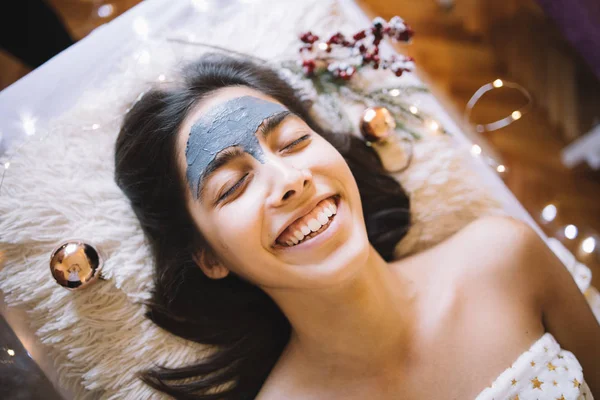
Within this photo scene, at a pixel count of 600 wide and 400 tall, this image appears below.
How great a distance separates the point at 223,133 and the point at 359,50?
53cm

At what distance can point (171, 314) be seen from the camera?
3.40 feet

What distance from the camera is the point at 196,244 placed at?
96cm

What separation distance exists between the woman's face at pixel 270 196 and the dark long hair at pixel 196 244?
0.27ft

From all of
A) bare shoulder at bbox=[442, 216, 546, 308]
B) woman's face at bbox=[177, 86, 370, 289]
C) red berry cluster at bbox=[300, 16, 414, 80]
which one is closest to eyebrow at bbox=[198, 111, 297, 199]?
woman's face at bbox=[177, 86, 370, 289]

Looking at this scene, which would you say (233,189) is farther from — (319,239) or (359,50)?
(359,50)

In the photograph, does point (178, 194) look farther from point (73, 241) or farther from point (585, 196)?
point (585, 196)

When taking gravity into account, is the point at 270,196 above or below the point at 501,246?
above

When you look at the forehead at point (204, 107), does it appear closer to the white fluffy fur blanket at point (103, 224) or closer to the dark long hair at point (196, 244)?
the dark long hair at point (196, 244)

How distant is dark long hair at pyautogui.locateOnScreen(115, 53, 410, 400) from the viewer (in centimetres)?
95

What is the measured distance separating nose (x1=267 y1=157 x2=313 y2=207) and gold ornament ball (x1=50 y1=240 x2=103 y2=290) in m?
0.46

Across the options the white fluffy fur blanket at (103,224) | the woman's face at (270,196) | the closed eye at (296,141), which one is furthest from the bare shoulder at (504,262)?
the closed eye at (296,141)

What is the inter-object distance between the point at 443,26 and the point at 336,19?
2.79 ft

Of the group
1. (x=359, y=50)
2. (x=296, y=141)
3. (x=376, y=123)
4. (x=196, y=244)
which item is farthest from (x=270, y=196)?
(x=359, y=50)

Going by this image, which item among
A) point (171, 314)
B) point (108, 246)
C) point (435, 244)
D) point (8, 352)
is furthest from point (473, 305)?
point (8, 352)
